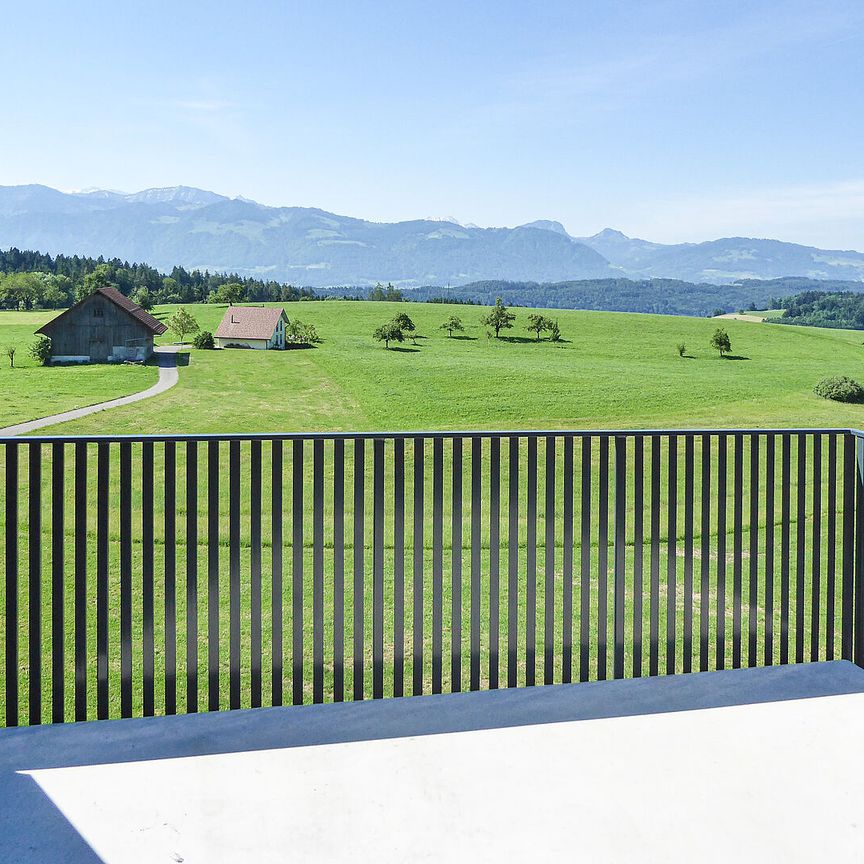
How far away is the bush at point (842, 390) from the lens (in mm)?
22359

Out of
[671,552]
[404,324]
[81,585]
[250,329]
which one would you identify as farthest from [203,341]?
[671,552]

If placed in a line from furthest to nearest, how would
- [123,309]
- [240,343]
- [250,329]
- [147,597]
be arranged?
[250,329], [240,343], [123,309], [147,597]

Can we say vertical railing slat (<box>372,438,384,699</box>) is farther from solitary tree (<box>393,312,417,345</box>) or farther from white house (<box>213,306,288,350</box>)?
solitary tree (<box>393,312,417,345</box>)

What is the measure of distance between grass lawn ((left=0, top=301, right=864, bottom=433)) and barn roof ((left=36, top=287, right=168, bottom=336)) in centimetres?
134

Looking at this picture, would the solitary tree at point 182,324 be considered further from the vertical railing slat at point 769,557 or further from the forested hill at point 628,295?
the vertical railing slat at point 769,557

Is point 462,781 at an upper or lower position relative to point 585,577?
lower

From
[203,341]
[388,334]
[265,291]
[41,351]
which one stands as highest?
[265,291]

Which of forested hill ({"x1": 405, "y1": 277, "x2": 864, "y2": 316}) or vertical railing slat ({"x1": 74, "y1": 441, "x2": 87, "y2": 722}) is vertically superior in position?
forested hill ({"x1": 405, "y1": 277, "x2": 864, "y2": 316})

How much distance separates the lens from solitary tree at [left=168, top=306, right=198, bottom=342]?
26438mm

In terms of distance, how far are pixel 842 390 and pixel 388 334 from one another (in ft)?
54.2

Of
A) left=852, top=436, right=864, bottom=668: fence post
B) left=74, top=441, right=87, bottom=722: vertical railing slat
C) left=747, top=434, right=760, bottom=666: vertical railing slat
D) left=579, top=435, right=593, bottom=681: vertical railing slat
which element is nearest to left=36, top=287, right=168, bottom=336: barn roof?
left=74, top=441, right=87, bottom=722: vertical railing slat

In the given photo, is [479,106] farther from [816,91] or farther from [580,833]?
[580,833]

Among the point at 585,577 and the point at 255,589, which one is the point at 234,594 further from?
the point at 585,577

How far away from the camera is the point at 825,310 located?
44656 millimetres
